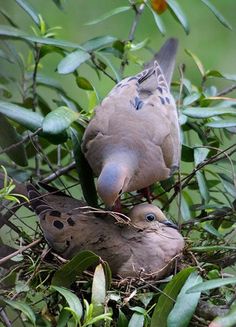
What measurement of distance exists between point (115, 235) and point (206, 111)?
0.44 metres

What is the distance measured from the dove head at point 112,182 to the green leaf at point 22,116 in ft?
1.07

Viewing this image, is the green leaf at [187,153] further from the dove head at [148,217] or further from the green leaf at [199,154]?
the dove head at [148,217]

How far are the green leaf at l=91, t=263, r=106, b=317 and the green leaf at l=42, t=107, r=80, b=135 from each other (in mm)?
374

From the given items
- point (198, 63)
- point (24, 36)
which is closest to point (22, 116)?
point (24, 36)

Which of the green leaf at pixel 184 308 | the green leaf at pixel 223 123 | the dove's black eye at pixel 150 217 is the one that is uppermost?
the green leaf at pixel 223 123

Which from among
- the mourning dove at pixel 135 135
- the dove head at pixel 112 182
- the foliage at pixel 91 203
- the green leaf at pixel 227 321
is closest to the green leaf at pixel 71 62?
the foliage at pixel 91 203

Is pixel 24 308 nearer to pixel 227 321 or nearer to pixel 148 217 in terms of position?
pixel 227 321

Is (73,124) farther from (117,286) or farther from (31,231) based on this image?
(117,286)

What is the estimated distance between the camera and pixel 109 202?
2.62 metres

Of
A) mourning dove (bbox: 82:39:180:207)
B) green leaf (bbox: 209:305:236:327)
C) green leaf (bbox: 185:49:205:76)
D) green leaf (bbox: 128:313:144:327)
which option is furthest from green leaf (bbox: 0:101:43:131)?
green leaf (bbox: 209:305:236:327)

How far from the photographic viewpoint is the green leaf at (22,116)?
2396 mm

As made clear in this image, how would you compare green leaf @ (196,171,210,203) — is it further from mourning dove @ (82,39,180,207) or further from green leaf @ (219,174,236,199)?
mourning dove @ (82,39,180,207)

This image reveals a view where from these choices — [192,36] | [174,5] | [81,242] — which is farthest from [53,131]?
[192,36]

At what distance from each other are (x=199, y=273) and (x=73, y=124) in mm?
667
